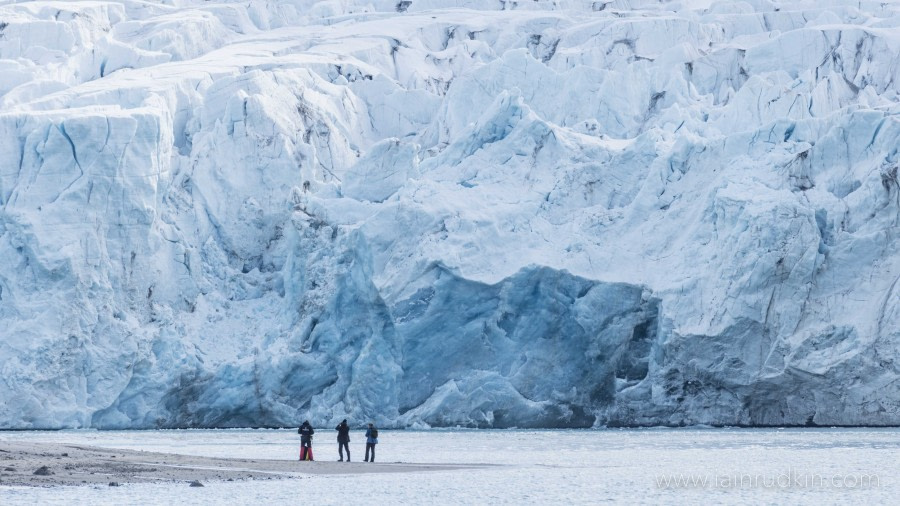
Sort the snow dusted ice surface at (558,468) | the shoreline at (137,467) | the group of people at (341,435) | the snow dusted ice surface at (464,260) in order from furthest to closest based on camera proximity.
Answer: the snow dusted ice surface at (464,260) → the group of people at (341,435) → the shoreline at (137,467) → the snow dusted ice surface at (558,468)

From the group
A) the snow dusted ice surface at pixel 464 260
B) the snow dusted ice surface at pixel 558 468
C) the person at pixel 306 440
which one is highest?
the snow dusted ice surface at pixel 464 260

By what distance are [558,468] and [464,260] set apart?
34.2 ft

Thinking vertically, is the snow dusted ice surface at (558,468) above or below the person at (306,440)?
below

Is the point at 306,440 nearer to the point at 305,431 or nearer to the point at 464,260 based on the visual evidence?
the point at 305,431

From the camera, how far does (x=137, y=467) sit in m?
18.1

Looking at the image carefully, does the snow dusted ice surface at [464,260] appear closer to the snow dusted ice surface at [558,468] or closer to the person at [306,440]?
the snow dusted ice surface at [558,468]

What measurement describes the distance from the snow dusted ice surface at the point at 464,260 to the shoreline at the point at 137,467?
9.33 m

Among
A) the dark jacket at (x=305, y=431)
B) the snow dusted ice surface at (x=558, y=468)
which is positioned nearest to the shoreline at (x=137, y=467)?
the dark jacket at (x=305, y=431)

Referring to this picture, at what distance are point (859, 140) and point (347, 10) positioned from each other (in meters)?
27.6

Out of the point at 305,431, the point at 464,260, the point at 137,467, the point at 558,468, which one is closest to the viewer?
the point at 137,467

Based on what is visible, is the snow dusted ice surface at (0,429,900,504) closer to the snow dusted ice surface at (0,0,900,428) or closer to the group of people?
the group of people

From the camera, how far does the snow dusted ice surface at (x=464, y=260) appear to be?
28.9 metres

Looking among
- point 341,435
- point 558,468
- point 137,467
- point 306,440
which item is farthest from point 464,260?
point 137,467

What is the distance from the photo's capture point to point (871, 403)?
28.2m
